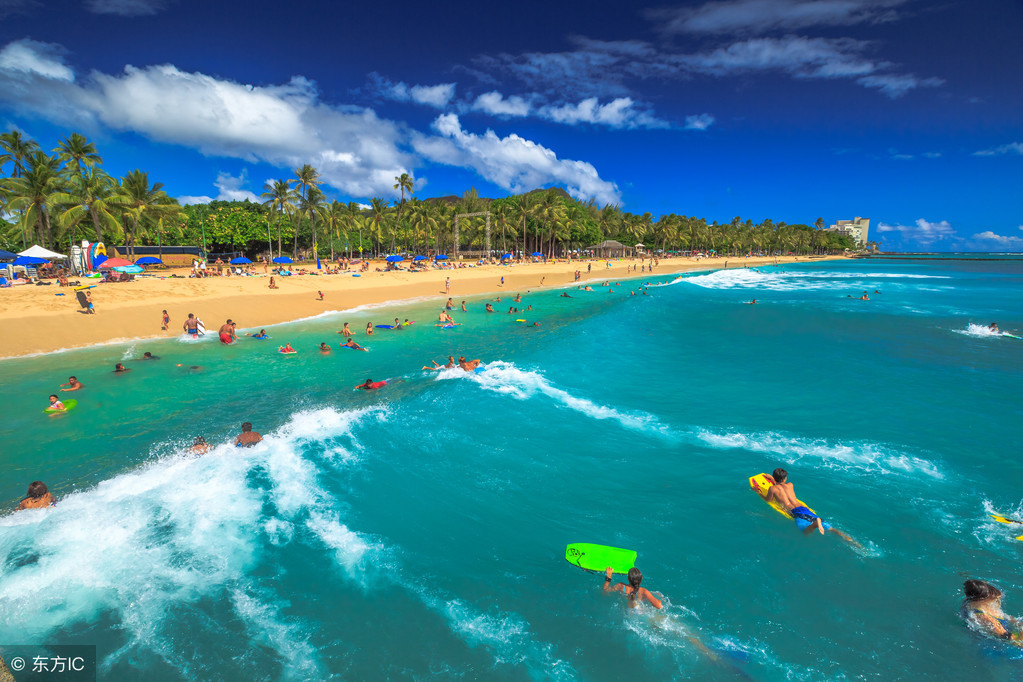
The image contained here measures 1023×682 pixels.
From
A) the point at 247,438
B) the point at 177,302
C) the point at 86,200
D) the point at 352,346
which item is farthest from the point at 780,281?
the point at 86,200

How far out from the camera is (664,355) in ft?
72.9

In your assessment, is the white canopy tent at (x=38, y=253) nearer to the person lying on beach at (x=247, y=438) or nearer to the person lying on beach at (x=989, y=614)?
the person lying on beach at (x=247, y=438)

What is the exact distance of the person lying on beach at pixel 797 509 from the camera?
27.5 ft

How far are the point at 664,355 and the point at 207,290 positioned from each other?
30564mm

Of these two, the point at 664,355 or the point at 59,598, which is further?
the point at 664,355

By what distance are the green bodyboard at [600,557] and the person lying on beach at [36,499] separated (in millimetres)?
9923

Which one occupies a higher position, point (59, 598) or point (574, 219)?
point (574, 219)

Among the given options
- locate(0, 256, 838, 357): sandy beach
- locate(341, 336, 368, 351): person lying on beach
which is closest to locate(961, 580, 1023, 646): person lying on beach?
locate(341, 336, 368, 351): person lying on beach

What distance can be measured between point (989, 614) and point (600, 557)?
5237 mm

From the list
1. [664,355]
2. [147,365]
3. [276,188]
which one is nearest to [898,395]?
[664,355]

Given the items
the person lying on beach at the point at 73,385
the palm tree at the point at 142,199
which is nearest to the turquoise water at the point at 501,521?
the person lying on beach at the point at 73,385

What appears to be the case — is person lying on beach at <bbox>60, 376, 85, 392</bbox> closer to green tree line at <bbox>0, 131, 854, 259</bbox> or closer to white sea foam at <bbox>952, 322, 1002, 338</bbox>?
green tree line at <bbox>0, 131, 854, 259</bbox>

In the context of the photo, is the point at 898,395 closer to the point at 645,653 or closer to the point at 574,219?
the point at 645,653

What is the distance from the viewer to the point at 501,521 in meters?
8.80
